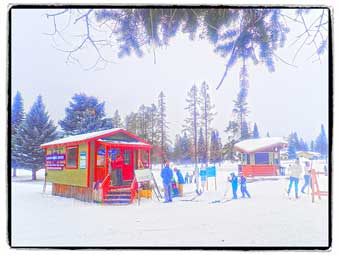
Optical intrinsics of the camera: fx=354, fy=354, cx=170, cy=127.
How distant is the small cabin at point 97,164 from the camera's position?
122 inches

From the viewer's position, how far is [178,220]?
3072 millimetres

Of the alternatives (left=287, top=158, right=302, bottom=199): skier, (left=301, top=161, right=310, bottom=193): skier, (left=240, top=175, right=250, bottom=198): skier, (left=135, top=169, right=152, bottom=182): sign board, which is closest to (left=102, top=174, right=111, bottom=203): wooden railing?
(left=135, top=169, right=152, bottom=182): sign board

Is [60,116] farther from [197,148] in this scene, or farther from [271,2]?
[271,2]

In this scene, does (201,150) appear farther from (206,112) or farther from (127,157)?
(127,157)

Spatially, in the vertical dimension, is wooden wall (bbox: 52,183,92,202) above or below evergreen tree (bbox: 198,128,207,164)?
below

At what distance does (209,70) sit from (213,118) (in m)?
0.43

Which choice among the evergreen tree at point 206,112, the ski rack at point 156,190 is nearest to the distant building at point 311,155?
the evergreen tree at point 206,112

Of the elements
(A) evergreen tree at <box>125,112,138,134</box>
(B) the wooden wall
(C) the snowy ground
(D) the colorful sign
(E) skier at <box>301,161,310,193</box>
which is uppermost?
(A) evergreen tree at <box>125,112,138,134</box>

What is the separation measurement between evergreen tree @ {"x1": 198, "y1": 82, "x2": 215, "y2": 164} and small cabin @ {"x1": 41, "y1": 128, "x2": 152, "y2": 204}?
21.4 inches

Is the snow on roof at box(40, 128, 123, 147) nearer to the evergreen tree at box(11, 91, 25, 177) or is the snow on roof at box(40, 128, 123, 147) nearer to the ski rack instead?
the evergreen tree at box(11, 91, 25, 177)

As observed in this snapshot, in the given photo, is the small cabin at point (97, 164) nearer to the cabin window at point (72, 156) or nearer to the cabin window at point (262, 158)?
the cabin window at point (72, 156)

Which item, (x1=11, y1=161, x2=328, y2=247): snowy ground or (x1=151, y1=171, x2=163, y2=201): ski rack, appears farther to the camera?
(x1=151, y1=171, x2=163, y2=201): ski rack

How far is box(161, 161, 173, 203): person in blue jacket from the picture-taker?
10.3 feet

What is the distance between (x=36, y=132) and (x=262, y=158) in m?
2.02
